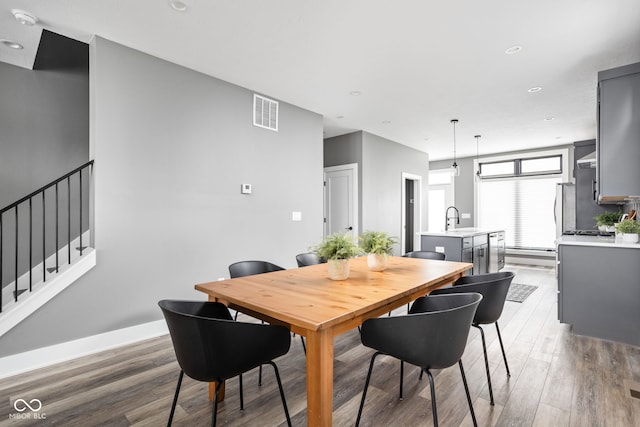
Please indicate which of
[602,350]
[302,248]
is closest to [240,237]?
[302,248]

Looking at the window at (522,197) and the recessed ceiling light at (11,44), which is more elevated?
the recessed ceiling light at (11,44)

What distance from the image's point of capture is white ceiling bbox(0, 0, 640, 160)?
2.39m

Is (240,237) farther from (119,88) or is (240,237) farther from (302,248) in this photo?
(119,88)

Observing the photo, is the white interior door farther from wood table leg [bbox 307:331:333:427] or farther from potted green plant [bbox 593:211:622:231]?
wood table leg [bbox 307:331:333:427]

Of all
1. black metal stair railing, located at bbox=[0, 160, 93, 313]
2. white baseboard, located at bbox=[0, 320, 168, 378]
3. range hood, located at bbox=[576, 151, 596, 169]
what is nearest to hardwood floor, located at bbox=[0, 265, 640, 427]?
white baseboard, located at bbox=[0, 320, 168, 378]

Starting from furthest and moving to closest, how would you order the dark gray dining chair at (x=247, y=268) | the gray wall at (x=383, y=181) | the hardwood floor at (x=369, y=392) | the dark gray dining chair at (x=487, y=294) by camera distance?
the gray wall at (x=383, y=181) → the dark gray dining chair at (x=247, y=268) → the dark gray dining chair at (x=487, y=294) → the hardwood floor at (x=369, y=392)

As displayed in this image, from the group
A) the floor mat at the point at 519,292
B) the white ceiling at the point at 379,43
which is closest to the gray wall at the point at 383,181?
the white ceiling at the point at 379,43

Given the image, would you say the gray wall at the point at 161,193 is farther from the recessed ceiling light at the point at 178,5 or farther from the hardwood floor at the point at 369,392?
the recessed ceiling light at the point at 178,5

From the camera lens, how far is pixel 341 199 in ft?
19.6

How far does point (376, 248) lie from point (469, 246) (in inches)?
117

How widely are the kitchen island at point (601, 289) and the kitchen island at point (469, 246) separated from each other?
1344 mm

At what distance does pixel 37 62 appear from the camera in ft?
11.6

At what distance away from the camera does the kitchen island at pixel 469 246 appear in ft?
14.7

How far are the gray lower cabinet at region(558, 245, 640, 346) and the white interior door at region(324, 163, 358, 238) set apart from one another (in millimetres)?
3127
